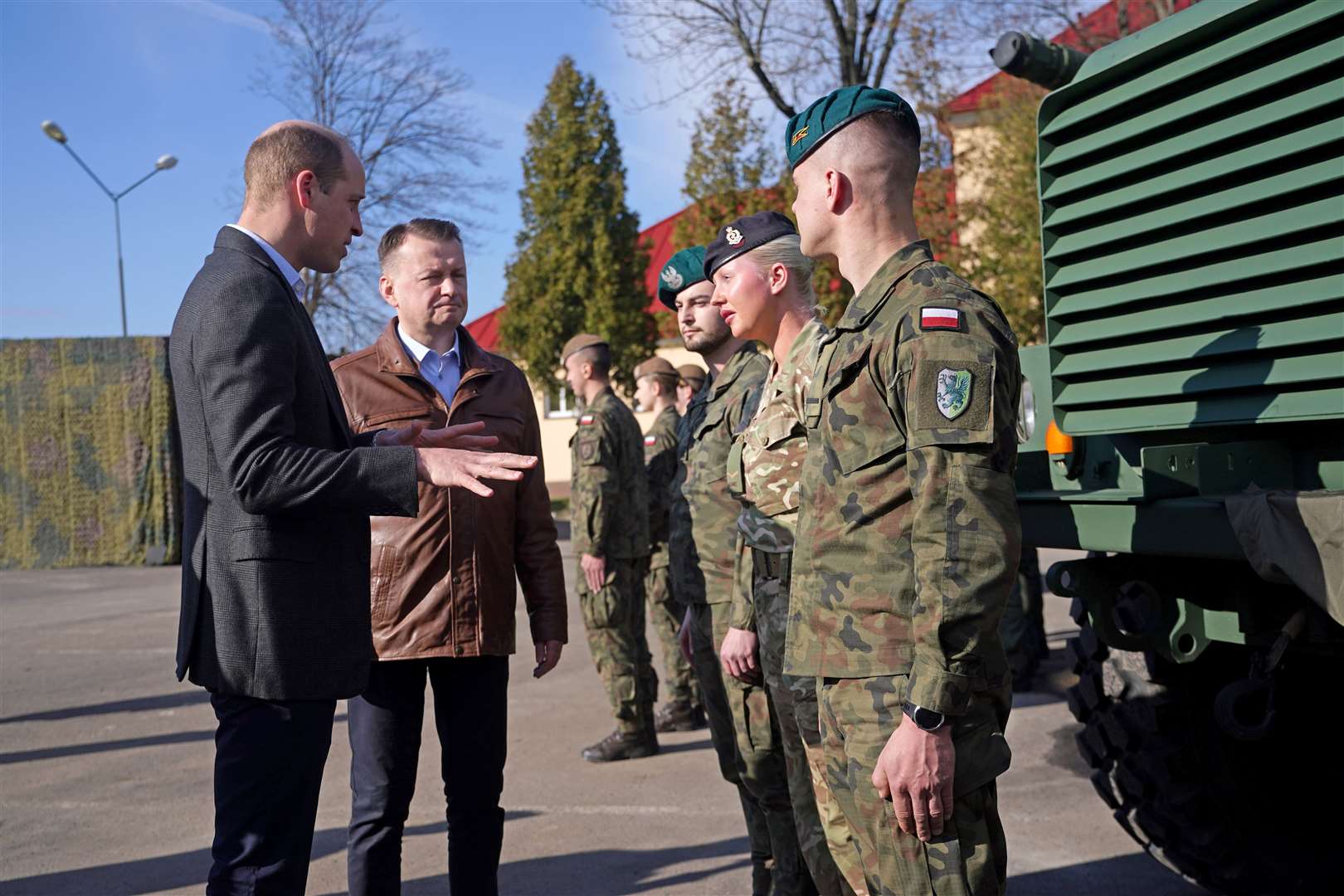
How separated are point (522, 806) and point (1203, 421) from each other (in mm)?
3317

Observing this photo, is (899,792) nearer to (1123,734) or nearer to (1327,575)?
(1327,575)

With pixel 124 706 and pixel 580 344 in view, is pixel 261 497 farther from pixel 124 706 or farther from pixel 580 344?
→ pixel 124 706

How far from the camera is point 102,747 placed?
21.7 feet

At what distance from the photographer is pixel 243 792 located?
2.42 m

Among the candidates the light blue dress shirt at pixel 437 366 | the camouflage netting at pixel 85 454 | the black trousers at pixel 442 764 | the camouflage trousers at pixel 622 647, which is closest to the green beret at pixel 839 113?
the light blue dress shirt at pixel 437 366

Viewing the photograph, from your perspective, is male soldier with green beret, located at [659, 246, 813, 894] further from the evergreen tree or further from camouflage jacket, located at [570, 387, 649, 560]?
the evergreen tree

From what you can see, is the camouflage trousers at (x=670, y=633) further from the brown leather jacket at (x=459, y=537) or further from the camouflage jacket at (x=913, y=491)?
the camouflage jacket at (x=913, y=491)

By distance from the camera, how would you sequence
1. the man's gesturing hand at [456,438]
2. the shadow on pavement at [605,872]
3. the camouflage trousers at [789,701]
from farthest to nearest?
the shadow on pavement at [605,872] → the camouflage trousers at [789,701] → the man's gesturing hand at [456,438]

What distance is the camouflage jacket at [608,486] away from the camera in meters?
6.31

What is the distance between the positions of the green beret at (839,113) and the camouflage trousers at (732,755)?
1.60 metres

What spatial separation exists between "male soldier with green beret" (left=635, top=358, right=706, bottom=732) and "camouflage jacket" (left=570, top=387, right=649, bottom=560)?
577mm

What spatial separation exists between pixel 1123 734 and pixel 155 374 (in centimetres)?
1589

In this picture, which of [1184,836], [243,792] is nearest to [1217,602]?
[1184,836]

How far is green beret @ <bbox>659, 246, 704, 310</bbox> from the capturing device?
4.32m
